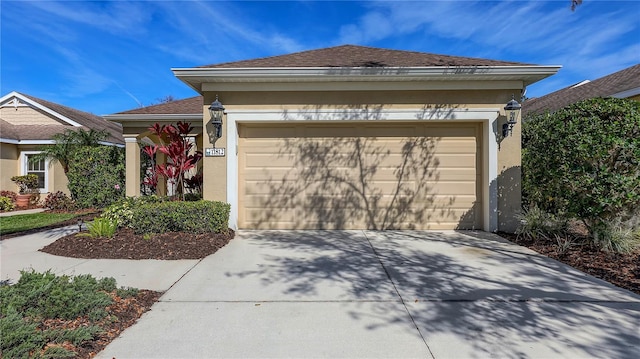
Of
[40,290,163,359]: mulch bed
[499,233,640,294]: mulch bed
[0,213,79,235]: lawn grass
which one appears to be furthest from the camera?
[0,213,79,235]: lawn grass

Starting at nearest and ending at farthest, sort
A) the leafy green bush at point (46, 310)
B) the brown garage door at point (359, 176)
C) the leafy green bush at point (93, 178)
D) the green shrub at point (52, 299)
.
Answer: the leafy green bush at point (46, 310)
the green shrub at point (52, 299)
the brown garage door at point (359, 176)
the leafy green bush at point (93, 178)

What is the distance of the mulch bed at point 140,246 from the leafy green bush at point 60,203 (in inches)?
242

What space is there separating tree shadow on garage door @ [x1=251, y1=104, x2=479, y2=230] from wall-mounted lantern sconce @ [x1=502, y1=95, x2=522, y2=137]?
1266mm

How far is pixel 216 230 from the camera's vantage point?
6262mm

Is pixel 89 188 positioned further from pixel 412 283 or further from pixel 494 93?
pixel 494 93

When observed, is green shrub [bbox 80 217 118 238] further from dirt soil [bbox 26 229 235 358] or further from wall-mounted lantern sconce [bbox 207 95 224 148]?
wall-mounted lantern sconce [bbox 207 95 224 148]

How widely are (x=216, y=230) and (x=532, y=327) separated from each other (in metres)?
5.03

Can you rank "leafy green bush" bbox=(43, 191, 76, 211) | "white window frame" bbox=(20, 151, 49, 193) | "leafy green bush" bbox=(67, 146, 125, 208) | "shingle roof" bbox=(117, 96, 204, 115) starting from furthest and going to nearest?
"white window frame" bbox=(20, 151, 49, 193) < "leafy green bush" bbox=(43, 191, 76, 211) < "leafy green bush" bbox=(67, 146, 125, 208) < "shingle roof" bbox=(117, 96, 204, 115)

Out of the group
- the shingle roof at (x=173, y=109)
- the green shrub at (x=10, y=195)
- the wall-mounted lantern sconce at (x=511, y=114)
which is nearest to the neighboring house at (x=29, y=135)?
the green shrub at (x=10, y=195)

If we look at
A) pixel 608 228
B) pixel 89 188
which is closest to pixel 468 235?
pixel 608 228

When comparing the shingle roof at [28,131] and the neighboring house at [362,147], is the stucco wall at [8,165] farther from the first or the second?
the neighboring house at [362,147]

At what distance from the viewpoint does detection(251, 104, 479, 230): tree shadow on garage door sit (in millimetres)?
7352

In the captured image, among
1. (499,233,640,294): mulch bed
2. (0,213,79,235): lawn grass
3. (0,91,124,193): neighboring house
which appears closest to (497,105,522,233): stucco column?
(499,233,640,294): mulch bed

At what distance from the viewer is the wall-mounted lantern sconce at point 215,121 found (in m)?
6.81
